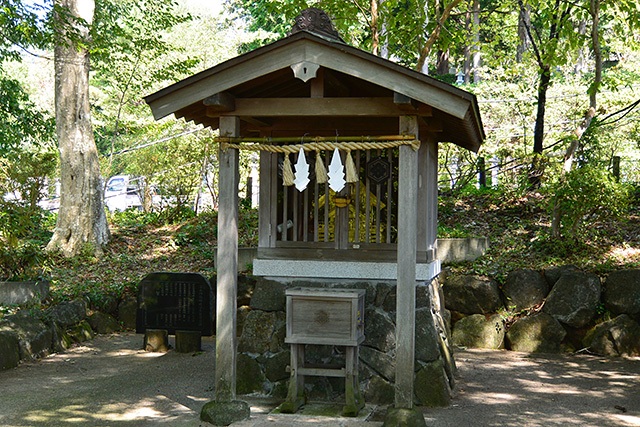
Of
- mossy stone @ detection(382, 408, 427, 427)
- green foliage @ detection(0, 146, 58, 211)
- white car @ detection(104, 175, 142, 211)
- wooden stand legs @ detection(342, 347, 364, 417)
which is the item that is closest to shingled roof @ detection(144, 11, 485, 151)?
wooden stand legs @ detection(342, 347, 364, 417)

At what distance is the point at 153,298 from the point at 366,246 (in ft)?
12.7

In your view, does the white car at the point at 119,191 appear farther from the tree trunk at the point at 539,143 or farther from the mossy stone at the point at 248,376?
the mossy stone at the point at 248,376

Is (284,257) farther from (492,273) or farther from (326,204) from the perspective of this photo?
(492,273)

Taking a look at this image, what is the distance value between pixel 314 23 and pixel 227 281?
269 centimetres

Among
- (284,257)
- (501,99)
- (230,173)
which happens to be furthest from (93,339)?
(501,99)

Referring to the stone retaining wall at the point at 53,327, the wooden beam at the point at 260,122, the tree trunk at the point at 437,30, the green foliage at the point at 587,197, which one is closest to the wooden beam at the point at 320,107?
the wooden beam at the point at 260,122

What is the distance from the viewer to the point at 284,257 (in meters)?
6.52

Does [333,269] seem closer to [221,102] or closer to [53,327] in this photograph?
[221,102]

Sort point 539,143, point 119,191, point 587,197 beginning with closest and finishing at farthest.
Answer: point 587,197 → point 539,143 → point 119,191

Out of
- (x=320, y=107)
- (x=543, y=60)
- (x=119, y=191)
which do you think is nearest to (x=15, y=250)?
(x=320, y=107)

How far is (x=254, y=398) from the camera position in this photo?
20.7 feet

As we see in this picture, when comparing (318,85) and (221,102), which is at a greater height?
(318,85)

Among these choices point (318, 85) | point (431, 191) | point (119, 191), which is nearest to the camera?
point (318, 85)

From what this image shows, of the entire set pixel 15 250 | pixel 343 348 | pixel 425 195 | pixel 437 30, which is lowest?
pixel 343 348
